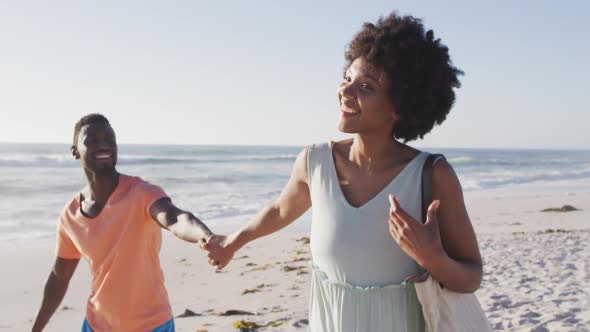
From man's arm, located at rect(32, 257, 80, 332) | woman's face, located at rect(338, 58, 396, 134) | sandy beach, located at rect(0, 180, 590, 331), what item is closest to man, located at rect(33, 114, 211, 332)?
man's arm, located at rect(32, 257, 80, 332)

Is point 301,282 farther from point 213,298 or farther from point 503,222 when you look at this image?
point 503,222

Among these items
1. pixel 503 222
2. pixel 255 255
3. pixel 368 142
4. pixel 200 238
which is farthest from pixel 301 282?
pixel 503 222

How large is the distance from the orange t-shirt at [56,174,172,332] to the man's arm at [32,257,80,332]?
0.94ft

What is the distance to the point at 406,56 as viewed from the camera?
2.15 m

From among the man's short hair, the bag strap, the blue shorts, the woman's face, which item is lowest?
the blue shorts

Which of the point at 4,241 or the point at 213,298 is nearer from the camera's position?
the point at 213,298

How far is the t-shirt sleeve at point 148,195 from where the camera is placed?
2830mm

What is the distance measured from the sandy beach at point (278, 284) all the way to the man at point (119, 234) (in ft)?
11.0

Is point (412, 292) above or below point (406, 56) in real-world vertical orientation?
below

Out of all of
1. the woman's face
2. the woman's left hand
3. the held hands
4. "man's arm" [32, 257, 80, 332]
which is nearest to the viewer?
the woman's left hand

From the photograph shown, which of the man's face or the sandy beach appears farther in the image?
the sandy beach

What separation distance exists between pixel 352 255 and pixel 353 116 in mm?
530

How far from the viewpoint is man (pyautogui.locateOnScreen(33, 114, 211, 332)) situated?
2.75 metres

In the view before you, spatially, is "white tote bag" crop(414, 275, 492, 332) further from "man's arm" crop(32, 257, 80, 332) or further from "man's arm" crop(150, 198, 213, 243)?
"man's arm" crop(32, 257, 80, 332)
